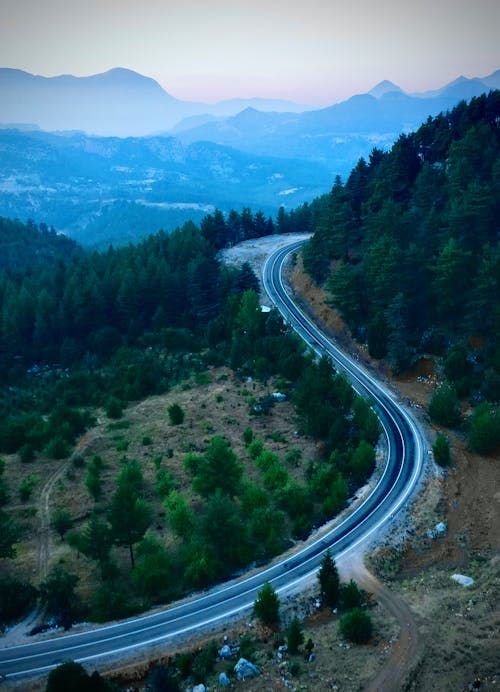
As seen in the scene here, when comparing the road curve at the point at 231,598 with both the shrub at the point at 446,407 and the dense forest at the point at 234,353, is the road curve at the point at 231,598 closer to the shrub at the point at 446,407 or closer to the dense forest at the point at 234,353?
the dense forest at the point at 234,353

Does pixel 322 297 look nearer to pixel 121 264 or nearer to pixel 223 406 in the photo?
pixel 223 406

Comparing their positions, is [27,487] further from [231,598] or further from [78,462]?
[231,598]

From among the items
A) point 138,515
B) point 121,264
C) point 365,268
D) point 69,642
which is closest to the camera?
point 69,642

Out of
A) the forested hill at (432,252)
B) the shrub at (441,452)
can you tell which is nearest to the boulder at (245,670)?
the shrub at (441,452)

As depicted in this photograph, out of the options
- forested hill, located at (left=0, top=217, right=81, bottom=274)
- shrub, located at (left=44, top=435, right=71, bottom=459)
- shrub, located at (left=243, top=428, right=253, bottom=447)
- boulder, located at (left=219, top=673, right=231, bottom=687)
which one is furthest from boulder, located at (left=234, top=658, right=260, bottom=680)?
forested hill, located at (left=0, top=217, right=81, bottom=274)

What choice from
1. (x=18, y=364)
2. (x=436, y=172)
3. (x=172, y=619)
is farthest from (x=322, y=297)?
(x=172, y=619)

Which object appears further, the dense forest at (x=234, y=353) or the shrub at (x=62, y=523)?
the shrub at (x=62, y=523)
